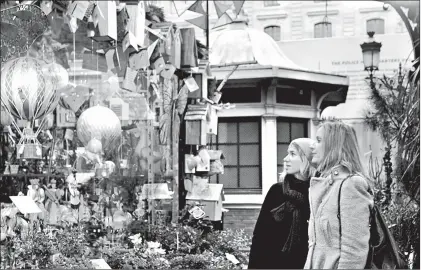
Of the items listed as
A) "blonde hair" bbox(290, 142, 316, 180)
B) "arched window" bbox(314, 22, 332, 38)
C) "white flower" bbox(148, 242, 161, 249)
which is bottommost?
"white flower" bbox(148, 242, 161, 249)

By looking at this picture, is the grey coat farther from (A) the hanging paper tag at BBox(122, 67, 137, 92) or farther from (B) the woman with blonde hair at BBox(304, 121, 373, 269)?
(A) the hanging paper tag at BBox(122, 67, 137, 92)

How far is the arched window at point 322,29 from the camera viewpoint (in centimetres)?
3024

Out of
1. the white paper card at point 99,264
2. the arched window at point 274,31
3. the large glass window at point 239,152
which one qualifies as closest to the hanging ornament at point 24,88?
the white paper card at point 99,264

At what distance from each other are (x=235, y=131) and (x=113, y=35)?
7.54m

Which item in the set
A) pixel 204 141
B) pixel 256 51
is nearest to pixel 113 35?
pixel 204 141

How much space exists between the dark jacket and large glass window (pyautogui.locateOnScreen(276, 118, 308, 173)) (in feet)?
27.4

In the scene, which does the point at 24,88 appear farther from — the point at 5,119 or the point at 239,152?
the point at 239,152

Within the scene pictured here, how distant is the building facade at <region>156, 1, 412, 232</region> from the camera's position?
1316 cm

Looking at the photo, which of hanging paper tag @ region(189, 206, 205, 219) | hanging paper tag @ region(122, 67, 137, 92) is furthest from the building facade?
hanging paper tag @ region(189, 206, 205, 219)

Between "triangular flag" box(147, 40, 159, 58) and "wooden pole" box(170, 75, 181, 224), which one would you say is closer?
"triangular flag" box(147, 40, 159, 58)

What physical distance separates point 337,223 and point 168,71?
4462 millimetres

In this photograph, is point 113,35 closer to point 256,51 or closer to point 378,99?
point 256,51

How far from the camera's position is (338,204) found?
3.98 meters

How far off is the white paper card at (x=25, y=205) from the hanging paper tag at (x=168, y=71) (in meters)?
2.31
